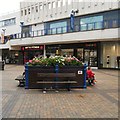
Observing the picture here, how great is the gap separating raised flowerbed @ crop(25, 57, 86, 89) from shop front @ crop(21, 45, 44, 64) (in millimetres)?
26345

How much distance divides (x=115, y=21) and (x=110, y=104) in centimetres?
1878

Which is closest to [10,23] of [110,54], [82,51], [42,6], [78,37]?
[42,6]

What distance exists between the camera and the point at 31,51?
40.5 meters

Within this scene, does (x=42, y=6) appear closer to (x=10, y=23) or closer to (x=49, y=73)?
(x=10, y=23)

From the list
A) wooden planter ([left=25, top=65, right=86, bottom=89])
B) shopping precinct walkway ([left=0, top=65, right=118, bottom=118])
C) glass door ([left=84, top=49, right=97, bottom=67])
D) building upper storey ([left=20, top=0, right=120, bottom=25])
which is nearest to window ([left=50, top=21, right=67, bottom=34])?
building upper storey ([left=20, top=0, right=120, bottom=25])

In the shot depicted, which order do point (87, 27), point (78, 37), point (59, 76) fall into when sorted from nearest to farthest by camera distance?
point (59, 76), point (87, 27), point (78, 37)

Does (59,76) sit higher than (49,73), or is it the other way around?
(49,73)

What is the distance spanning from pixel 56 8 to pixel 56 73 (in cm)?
2670

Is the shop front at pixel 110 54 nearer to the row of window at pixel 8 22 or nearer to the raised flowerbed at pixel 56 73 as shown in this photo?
the raised flowerbed at pixel 56 73

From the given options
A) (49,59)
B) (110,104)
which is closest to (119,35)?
(49,59)

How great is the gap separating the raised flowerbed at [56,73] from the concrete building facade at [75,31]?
14706mm

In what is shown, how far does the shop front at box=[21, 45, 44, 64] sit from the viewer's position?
38.2 meters

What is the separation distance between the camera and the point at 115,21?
2567 cm

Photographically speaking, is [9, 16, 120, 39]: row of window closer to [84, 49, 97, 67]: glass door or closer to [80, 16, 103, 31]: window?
[80, 16, 103, 31]: window
